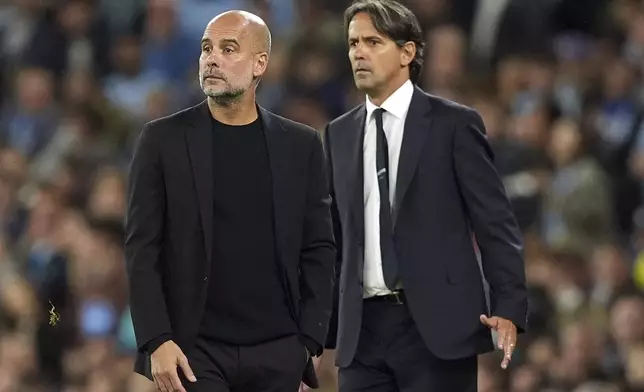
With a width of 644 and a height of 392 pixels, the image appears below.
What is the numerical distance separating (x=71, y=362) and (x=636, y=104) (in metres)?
3.01

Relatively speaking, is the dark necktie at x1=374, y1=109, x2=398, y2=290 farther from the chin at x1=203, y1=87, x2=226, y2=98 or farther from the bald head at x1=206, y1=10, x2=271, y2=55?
the chin at x1=203, y1=87, x2=226, y2=98

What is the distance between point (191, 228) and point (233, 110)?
32 centimetres

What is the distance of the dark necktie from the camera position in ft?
14.0

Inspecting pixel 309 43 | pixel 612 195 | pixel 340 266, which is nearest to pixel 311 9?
pixel 309 43

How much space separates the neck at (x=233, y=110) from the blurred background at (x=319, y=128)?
2.95 meters

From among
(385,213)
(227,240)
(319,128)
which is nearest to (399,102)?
(385,213)

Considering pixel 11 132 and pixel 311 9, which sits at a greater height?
pixel 311 9

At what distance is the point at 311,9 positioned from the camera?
8.88 meters

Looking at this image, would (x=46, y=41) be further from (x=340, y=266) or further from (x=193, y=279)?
(x=193, y=279)

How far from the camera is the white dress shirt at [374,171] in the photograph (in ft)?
14.1

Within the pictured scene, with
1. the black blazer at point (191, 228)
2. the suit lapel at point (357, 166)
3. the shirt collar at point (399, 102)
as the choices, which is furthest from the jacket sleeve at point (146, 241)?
the shirt collar at point (399, 102)

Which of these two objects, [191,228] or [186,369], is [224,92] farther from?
[186,369]

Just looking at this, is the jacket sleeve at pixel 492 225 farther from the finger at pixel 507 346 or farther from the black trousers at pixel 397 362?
the black trousers at pixel 397 362

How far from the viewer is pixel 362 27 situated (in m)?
4.35
